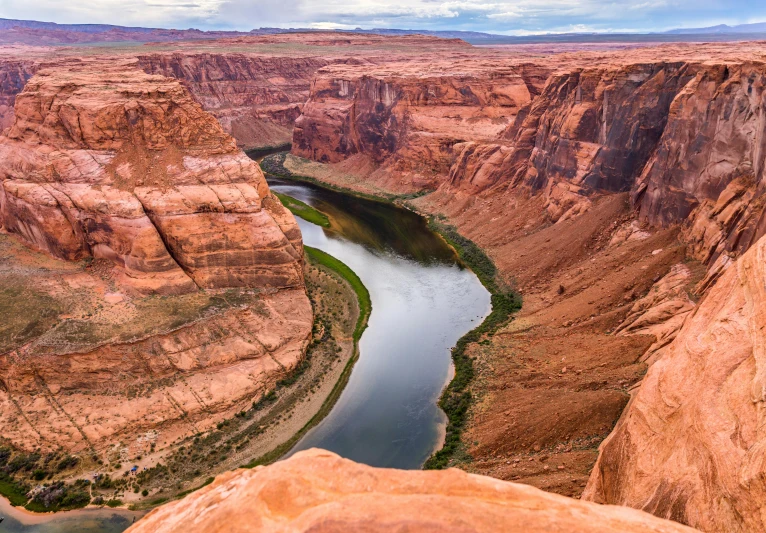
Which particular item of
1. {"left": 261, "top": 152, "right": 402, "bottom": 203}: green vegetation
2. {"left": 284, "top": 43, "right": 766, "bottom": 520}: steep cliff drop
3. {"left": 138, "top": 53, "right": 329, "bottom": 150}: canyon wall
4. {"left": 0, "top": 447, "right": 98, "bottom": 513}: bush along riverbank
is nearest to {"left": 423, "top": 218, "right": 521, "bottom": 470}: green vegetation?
{"left": 284, "top": 43, "right": 766, "bottom": 520}: steep cliff drop

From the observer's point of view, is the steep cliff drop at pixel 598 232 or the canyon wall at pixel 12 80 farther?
the canyon wall at pixel 12 80

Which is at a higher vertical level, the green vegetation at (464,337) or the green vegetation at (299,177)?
the green vegetation at (299,177)

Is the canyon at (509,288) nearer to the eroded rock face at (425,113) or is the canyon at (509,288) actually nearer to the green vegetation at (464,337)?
the green vegetation at (464,337)

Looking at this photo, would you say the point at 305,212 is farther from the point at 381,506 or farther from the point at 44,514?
the point at 381,506

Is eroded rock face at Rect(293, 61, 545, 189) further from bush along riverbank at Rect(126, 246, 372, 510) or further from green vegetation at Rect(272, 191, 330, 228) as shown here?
bush along riverbank at Rect(126, 246, 372, 510)

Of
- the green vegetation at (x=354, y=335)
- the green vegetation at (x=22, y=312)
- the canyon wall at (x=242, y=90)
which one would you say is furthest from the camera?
the canyon wall at (x=242, y=90)

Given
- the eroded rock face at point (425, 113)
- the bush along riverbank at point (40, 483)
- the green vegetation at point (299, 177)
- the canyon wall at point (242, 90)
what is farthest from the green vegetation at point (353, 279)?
the canyon wall at point (242, 90)

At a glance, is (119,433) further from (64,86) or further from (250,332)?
(64,86)
